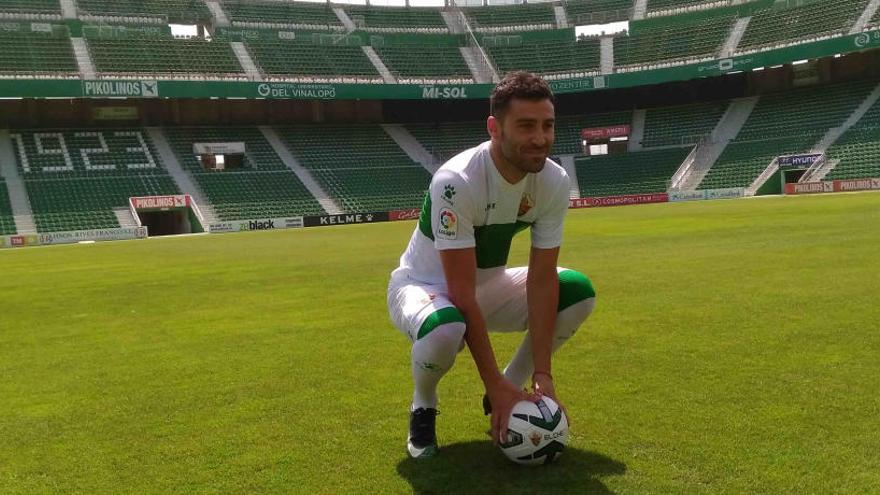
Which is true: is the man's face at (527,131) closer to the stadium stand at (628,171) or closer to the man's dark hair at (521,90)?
the man's dark hair at (521,90)

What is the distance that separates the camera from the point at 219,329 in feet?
27.5

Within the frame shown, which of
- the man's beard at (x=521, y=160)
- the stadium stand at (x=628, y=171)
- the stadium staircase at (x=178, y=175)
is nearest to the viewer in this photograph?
the man's beard at (x=521, y=160)

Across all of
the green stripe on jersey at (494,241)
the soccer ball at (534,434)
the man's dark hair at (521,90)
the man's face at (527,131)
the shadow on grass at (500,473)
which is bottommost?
the shadow on grass at (500,473)

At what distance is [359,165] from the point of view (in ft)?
173

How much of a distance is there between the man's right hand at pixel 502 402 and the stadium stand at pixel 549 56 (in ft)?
183

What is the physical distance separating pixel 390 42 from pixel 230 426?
57551mm

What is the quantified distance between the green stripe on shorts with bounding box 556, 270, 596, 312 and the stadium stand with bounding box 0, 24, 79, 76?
159ft

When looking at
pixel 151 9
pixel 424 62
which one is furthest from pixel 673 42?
pixel 151 9

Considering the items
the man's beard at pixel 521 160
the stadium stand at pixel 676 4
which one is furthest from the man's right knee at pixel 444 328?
the stadium stand at pixel 676 4

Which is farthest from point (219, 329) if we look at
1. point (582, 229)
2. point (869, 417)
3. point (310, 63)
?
point (310, 63)

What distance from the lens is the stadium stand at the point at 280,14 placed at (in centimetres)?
5784

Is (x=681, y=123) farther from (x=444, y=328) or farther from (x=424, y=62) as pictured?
(x=444, y=328)

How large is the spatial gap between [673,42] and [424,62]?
1946cm

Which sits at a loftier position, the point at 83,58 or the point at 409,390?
the point at 83,58
